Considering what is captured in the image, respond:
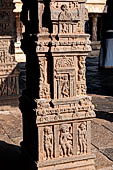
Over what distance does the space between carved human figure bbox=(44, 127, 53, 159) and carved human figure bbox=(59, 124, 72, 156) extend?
0.35ft

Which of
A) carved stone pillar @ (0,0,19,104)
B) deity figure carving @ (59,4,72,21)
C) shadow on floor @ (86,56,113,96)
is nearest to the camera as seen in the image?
deity figure carving @ (59,4,72,21)

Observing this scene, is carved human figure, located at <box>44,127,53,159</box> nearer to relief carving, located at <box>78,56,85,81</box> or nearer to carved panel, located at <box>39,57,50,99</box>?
carved panel, located at <box>39,57,50,99</box>

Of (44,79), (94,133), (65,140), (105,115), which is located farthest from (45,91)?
(105,115)

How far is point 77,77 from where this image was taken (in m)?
3.52

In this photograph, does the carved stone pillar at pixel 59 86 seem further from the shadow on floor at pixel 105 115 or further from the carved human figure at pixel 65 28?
the shadow on floor at pixel 105 115

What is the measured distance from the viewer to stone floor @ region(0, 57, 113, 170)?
4027 mm

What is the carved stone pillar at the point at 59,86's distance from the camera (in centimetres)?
334

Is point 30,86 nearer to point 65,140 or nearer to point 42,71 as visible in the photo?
point 42,71

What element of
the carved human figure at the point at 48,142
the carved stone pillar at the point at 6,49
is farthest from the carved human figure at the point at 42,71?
the carved stone pillar at the point at 6,49

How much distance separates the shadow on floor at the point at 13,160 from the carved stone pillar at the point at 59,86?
287mm

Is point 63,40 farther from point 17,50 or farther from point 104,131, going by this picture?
point 17,50

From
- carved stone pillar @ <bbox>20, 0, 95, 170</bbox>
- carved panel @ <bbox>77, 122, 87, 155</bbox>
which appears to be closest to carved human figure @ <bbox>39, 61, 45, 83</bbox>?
carved stone pillar @ <bbox>20, 0, 95, 170</bbox>

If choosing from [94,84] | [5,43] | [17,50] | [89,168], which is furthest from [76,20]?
[17,50]

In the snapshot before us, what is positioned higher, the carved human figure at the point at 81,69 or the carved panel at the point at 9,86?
the carved human figure at the point at 81,69
